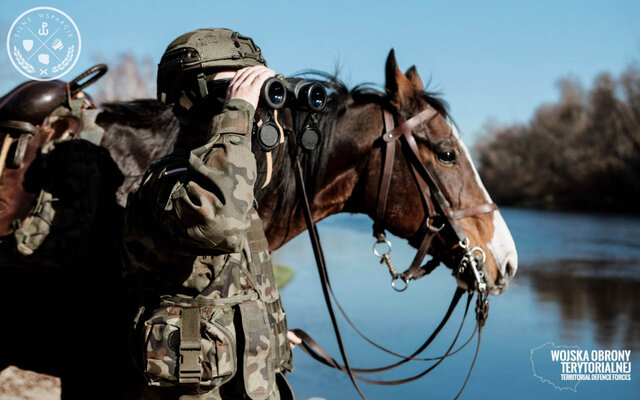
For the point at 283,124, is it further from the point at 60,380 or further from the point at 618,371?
the point at 618,371

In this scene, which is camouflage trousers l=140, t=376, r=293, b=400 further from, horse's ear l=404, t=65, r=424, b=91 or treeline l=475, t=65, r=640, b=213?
treeline l=475, t=65, r=640, b=213

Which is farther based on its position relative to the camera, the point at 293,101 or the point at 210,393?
the point at 293,101

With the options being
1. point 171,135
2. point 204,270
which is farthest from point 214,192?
point 171,135

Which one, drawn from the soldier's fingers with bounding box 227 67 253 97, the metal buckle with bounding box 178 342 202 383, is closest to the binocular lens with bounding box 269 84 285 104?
the soldier's fingers with bounding box 227 67 253 97

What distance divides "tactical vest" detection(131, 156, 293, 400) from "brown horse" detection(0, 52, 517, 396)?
1.12m

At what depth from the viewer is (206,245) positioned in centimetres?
201

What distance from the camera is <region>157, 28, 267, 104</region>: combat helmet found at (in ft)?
7.88

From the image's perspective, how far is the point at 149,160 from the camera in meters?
3.35

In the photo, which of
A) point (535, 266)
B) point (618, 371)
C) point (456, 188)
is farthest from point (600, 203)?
point (456, 188)

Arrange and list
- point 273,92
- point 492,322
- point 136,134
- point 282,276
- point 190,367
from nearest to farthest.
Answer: point 190,367 → point 273,92 → point 136,134 → point 492,322 → point 282,276

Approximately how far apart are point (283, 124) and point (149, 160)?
31.8 inches

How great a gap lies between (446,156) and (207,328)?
1896mm

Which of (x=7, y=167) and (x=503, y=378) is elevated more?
(x=7, y=167)

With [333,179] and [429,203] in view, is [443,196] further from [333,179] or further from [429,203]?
[333,179]
